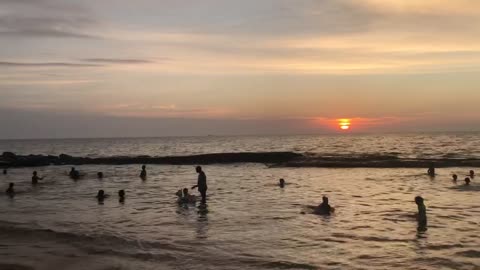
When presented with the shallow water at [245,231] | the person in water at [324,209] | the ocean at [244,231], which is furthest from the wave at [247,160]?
the person in water at [324,209]

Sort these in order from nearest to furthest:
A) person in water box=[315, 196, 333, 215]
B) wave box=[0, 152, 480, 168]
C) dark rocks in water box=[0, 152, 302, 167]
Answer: person in water box=[315, 196, 333, 215] → wave box=[0, 152, 480, 168] → dark rocks in water box=[0, 152, 302, 167]

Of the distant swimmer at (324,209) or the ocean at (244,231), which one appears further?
the distant swimmer at (324,209)

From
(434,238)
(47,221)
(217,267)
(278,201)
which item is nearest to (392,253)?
(434,238)

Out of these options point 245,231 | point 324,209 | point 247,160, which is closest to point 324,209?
point 324,209

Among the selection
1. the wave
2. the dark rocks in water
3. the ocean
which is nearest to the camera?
the ocean

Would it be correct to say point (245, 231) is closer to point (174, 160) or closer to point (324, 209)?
point (324, 209)

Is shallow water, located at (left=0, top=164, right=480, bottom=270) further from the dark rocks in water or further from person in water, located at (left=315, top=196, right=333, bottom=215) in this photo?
the dark rocks in water

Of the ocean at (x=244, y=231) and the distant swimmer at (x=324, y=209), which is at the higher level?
the distant swimmer at (x=324, y=209)

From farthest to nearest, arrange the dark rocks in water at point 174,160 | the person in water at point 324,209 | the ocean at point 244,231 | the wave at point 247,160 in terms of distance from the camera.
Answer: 1. the dark rocks in water at point 174,160
2. the wave at point 247,160
3. the person in water at point 324,209
4. the ocean at point 244,231

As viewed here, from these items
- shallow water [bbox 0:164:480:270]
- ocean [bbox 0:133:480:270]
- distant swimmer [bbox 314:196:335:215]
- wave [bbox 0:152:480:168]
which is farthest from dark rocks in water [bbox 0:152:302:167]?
distant swimmer [bbox 314:196:335:215]

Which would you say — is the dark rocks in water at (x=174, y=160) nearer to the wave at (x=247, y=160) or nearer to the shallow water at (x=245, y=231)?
the wave at (x=247, y=160)

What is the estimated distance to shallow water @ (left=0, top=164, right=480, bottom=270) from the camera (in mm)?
12570

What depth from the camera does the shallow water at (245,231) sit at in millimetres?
12570

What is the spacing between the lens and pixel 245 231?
53.6 ft
